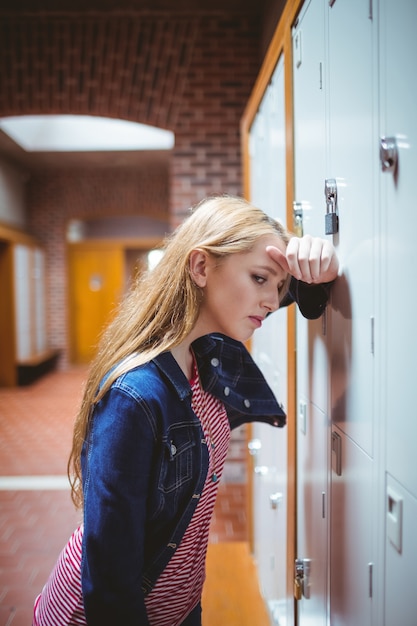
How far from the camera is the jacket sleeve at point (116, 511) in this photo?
3.18ft

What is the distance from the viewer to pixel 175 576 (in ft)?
3.87

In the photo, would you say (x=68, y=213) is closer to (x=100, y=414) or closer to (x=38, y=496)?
(x=38, y=496)

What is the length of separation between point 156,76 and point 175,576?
3892 millimetres

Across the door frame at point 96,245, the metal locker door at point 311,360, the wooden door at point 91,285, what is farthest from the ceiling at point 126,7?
the wooden door at point 91,285

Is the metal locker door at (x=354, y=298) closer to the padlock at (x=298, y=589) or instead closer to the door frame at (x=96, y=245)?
the padlock at (x=298, y=589)

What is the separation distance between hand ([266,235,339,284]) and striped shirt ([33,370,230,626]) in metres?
0.37

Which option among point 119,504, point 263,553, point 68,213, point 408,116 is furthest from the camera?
point 68,213

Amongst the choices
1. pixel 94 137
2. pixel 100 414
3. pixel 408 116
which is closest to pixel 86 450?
pixel 100 414

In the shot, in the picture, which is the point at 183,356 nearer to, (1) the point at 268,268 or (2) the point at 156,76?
(1) the point at 268,268

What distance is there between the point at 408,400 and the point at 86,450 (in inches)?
28.5

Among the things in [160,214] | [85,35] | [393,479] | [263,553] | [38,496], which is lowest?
[38,496]

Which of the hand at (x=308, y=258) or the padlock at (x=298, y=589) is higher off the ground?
the hand at (x=308, y=258)

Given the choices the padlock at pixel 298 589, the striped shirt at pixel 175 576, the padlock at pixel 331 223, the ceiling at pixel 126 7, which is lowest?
the padlock at pixel 298 589

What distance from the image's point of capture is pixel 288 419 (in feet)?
5.48
